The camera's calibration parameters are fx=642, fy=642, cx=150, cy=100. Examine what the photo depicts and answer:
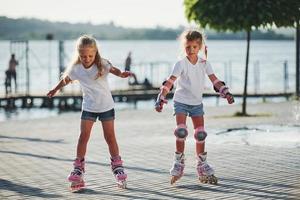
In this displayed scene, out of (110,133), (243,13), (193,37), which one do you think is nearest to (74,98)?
(243,13)

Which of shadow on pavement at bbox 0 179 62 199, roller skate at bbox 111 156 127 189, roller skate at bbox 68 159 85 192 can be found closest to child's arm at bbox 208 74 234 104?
roller skate at bbox 111 156 127 189

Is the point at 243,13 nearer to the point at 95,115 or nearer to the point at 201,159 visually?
the point at 201,159

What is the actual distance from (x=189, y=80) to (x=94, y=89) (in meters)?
0.96

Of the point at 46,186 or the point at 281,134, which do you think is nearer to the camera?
the point at 46,186

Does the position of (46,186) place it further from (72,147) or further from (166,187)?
(72,147)

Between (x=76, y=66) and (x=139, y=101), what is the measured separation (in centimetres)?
2369

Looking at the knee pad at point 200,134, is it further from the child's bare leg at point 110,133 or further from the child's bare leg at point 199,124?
the child's bare leg at point 110,133

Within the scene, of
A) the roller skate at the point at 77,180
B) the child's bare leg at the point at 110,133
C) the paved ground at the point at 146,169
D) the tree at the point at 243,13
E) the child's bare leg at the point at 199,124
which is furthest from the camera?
the tree at the point at 243,13

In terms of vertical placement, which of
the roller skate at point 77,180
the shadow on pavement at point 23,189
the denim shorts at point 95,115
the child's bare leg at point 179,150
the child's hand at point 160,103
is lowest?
the shadow on pavement at point 23,189

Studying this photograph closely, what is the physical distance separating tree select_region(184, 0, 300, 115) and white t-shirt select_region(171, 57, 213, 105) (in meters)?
8.26

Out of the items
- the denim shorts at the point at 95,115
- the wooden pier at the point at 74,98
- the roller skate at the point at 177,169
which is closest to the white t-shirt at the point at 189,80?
the roller skate at the point at 177,169

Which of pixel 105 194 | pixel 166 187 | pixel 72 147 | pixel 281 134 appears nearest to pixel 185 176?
pixel 166 187

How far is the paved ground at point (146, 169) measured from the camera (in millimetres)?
5996

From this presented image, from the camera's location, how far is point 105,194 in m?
5.98
